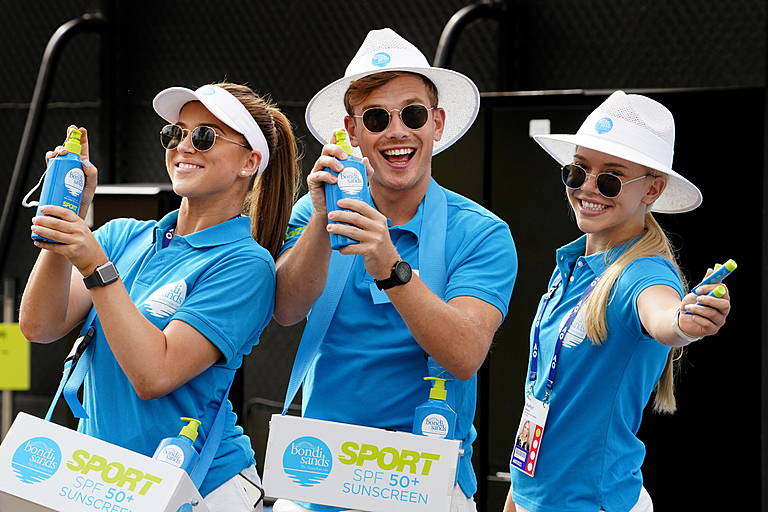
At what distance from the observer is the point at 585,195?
2.64 metres

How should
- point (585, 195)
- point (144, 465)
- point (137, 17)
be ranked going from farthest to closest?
1. point (137, 17)
2. point (585, 195)
3. point (144, 465)

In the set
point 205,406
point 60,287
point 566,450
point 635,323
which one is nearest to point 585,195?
point 635,323

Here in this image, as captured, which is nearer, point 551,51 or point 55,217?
point 55,217

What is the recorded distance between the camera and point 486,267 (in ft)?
7.38

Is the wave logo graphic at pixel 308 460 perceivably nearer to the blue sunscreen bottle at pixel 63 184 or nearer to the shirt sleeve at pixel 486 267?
the shirt sleeve at pixel 486 267

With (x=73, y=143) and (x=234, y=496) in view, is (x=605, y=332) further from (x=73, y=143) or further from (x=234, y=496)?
(x=73, y=143)

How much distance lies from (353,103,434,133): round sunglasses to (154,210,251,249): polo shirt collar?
35cm

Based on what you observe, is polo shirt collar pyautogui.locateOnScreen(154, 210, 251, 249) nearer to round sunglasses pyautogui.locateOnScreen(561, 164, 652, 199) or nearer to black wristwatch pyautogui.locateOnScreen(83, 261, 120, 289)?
black wristwatch pyautogui.locateOnScreen(83, 261, 120, 289)

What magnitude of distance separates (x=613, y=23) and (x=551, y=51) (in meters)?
0.32

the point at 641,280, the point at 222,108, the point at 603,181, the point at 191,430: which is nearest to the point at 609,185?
the point at 603,181

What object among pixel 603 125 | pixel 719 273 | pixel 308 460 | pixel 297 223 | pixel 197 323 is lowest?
pixel 308 460

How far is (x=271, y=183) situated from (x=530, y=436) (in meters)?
0.87

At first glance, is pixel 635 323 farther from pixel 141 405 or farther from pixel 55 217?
pixel 55 217

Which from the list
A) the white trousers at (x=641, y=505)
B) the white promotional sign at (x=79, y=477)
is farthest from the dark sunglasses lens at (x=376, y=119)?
the white trousers at (x=641, y=505)
